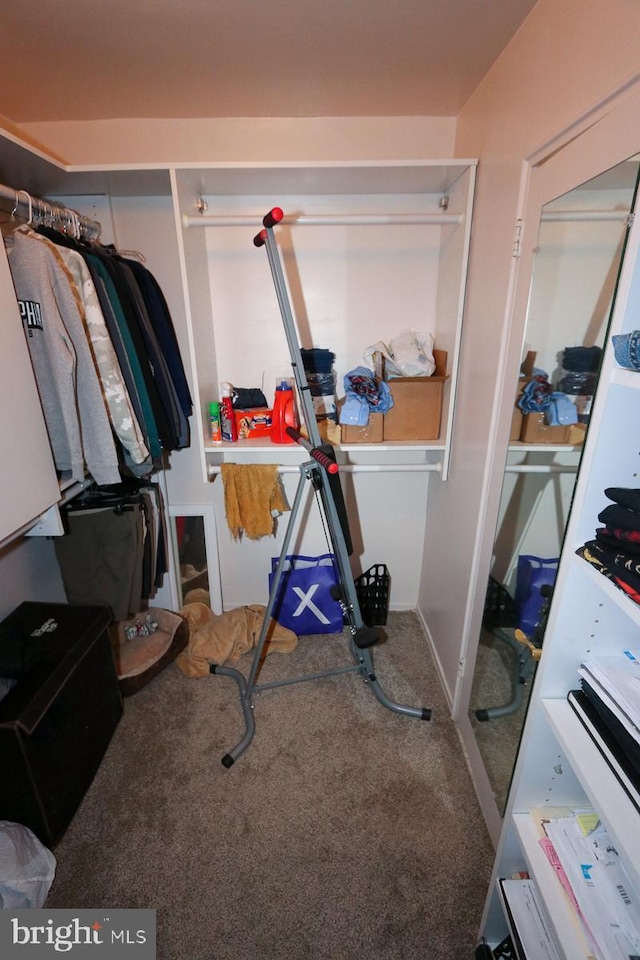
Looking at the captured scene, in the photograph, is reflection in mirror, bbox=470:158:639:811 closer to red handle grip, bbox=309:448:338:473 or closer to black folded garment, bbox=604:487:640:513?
black folded garment, bbox=604:487:640:513

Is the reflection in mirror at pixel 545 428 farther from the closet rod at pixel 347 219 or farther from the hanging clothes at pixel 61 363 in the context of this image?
the hanging clothes at pixel 61 363

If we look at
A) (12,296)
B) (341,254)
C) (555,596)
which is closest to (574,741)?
(555,596)

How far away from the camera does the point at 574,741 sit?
83cm

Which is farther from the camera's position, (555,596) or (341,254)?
(341,254)

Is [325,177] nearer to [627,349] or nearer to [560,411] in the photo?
[560,411]

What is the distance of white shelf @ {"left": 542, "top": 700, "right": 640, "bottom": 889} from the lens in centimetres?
67

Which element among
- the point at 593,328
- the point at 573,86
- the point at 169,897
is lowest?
the point at 169,897

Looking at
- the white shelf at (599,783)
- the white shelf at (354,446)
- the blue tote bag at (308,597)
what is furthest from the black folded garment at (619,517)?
the blue tote bag at (308,597)

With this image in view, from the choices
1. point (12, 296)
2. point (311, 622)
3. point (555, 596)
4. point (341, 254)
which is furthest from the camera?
point (311, 622)

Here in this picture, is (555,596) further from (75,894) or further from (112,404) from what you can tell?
(75,894)

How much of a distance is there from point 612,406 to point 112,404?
1.51m

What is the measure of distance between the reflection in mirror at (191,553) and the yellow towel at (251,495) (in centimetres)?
36

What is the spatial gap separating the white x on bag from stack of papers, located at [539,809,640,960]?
1.44 m

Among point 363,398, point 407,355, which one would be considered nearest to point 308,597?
point 363,398
